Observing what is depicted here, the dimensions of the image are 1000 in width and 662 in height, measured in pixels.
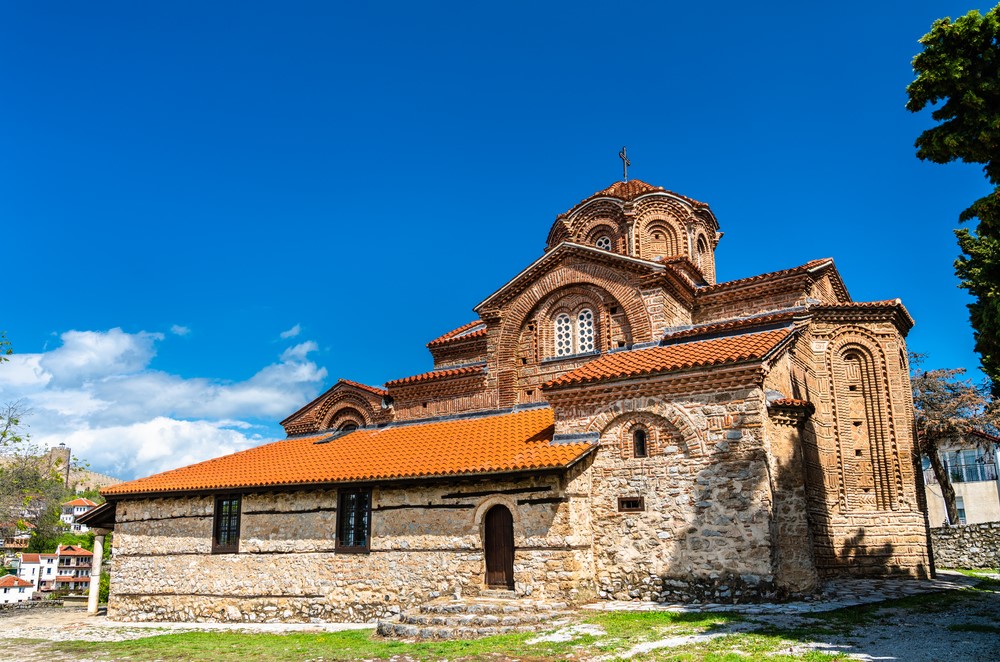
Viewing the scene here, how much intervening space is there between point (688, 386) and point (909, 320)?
28.9 feet

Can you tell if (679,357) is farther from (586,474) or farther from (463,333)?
(463,333)

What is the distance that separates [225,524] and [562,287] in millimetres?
9692

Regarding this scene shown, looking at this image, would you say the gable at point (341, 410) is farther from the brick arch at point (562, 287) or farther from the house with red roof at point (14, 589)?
the house with red roof at point (14, 589)

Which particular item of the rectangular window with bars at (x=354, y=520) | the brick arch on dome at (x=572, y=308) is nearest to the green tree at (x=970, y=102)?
the brick arch on dome at (x=572, y=308)

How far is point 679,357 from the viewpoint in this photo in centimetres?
1391

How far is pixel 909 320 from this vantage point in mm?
18438

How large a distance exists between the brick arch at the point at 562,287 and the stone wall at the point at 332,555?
4.97m

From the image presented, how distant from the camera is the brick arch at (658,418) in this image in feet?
42.5

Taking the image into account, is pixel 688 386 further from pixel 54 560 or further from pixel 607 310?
→ pixel 54 560

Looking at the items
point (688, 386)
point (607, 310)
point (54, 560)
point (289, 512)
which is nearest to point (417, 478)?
point (289, 512)

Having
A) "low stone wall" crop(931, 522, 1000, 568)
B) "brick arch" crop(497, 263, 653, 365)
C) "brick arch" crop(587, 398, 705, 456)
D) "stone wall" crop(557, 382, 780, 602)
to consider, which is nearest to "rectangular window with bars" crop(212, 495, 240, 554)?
"brick arch" crop(497, 263, 653, 365)

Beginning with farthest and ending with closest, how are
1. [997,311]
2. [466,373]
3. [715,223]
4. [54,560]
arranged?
[54,560], [715,223], [466,373], [997,311]

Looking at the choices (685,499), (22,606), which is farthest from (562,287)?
(22,606)

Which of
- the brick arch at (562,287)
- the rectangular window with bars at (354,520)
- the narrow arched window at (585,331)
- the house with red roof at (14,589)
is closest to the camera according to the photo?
the rectangular window with bars at (354,520)
